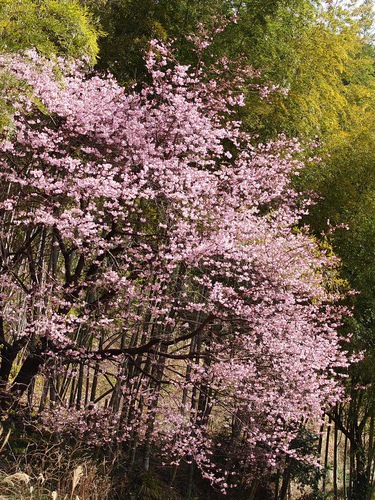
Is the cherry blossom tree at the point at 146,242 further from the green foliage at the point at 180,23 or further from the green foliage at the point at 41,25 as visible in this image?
the green foliage at the point at 180,23

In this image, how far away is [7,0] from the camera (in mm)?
3654

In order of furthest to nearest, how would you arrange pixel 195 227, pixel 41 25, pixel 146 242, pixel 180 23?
pixel 180 23
pixel 146 242
pixel 195 227
pixel 41 25

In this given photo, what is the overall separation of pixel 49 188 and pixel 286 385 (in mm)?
2712

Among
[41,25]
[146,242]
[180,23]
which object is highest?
[180,23]

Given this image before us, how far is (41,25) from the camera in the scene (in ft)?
13.2

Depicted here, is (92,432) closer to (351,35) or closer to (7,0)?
(7,0)

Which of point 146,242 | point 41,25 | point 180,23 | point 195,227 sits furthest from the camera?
point 180,23

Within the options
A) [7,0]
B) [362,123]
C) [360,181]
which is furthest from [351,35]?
[7,0]

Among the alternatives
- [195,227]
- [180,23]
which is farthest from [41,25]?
[180,23]

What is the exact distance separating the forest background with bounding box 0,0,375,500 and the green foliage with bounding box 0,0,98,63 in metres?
0.01

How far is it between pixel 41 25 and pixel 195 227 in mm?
1878

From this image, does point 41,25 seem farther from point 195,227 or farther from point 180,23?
point 180,23

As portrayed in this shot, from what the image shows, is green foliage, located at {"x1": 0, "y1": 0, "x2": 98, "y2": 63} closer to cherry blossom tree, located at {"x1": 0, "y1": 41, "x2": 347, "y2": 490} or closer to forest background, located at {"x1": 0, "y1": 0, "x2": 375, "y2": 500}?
forest background, located at {"x1": 0, "y1": 0, "x2": 375, "y2": 500}

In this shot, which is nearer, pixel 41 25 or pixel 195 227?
pixel 41 25
